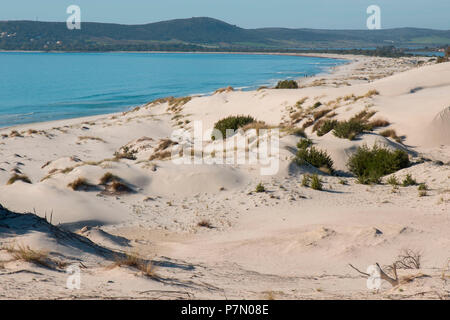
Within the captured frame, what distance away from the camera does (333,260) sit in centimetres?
688

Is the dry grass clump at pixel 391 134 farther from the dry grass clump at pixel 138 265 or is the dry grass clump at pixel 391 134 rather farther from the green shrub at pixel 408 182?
the dry grass clump at pixel 138 265

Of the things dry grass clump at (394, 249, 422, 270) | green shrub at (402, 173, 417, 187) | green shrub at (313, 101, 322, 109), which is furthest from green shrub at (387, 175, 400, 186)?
green shrub at (313, 101, 322, 109)

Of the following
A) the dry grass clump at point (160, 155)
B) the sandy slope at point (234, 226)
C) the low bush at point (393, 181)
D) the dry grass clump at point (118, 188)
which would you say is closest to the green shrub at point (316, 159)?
the sandy slope at point (234, 226)

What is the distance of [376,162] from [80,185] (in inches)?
331

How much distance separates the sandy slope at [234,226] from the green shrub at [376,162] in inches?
18.0

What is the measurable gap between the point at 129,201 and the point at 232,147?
617 centimetres

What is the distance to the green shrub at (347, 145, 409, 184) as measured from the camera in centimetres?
1303

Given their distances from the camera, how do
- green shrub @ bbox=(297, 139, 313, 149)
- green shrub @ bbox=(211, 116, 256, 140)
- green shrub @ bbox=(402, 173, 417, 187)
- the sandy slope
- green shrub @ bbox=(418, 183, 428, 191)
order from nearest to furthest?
the sandy slope, green shrub @ bbox=(418, 183, 428, 191), green shrub @ bbox=(402, 173, 417, 187), green shrub @ bbox=(297, 139, 313, 149), green shrub @ bbox=(211, 116, 256, 140)

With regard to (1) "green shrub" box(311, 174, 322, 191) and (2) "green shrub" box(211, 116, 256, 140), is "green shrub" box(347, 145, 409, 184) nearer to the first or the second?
(1) "green shrub" box(311, 174, 322, 191)

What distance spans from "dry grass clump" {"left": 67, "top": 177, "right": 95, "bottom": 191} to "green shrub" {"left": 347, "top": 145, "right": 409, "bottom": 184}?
7.49 m

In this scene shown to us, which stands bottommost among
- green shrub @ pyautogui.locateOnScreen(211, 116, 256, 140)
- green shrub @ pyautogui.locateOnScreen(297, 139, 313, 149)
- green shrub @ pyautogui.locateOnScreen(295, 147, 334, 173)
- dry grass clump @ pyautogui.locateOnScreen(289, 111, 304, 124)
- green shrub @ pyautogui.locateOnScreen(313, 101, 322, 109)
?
green shrub @ pyautogui.locateOnScreen(295, 147, 334, 173)

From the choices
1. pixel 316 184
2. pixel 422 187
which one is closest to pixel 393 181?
pixel 422 187

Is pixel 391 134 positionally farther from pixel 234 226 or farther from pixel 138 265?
pixel 138 265

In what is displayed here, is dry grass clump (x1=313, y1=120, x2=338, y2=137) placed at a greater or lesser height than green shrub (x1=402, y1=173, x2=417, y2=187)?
greater
